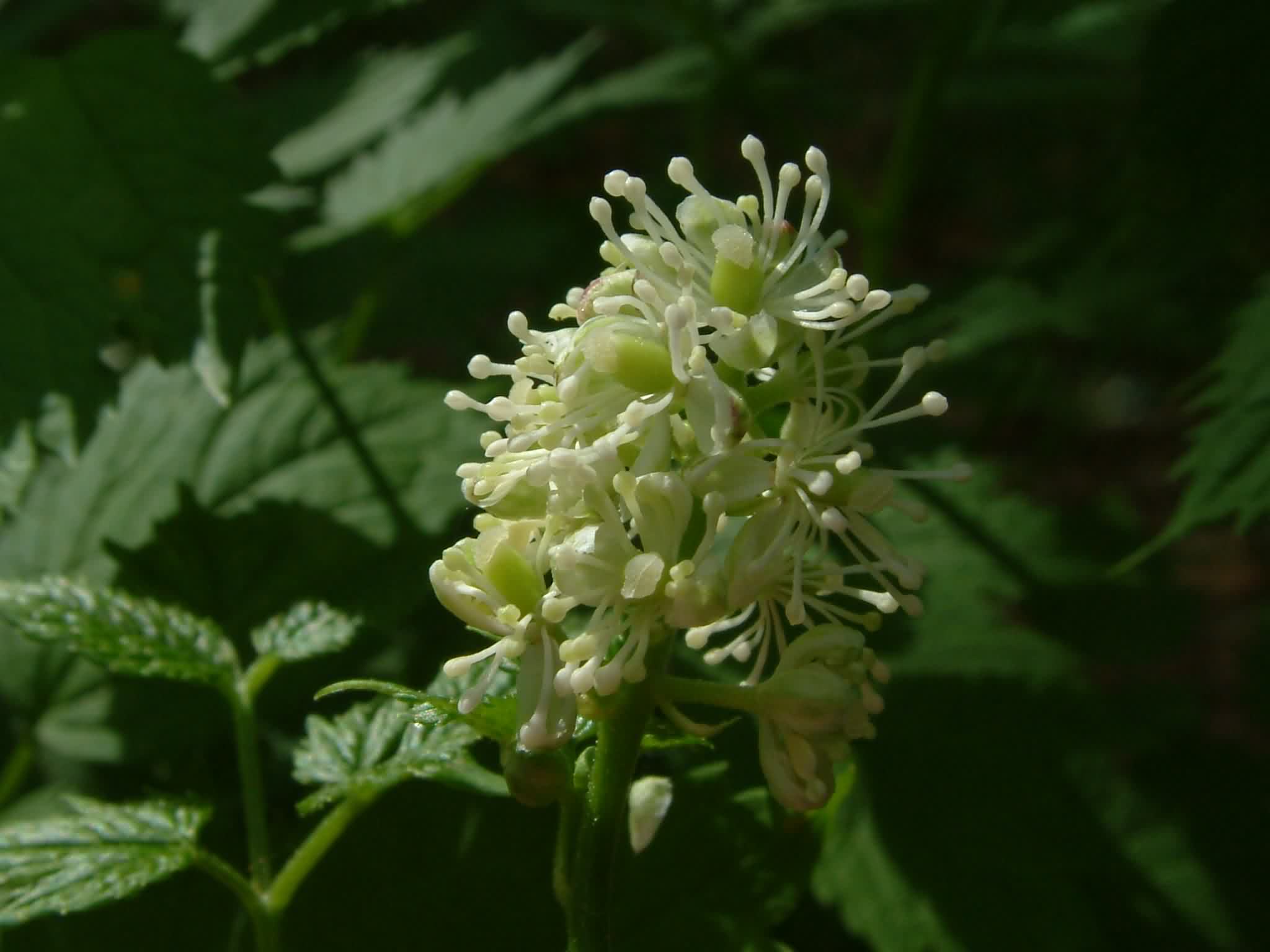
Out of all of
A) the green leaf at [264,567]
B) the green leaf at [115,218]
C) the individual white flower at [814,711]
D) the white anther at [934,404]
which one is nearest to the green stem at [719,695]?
the individual white flower at [814,711]

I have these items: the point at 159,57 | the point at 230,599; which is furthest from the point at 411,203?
the point at 230,599

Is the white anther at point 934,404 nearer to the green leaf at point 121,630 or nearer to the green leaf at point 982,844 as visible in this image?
the green leaf at point 121,630

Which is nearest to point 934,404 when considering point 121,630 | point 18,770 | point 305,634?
point 305,634

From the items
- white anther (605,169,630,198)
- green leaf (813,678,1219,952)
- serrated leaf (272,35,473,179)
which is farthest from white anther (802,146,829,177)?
serrated leaf (272,35,473,179)

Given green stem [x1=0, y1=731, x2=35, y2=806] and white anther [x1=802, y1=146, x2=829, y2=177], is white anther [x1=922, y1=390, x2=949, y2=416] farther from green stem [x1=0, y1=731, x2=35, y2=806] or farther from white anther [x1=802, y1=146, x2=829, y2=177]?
green stem [x1=0, y1=731, x2=35, y2=806]

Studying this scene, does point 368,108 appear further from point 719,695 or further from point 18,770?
point 719,695

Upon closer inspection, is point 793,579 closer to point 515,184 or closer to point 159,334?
point 159,334
